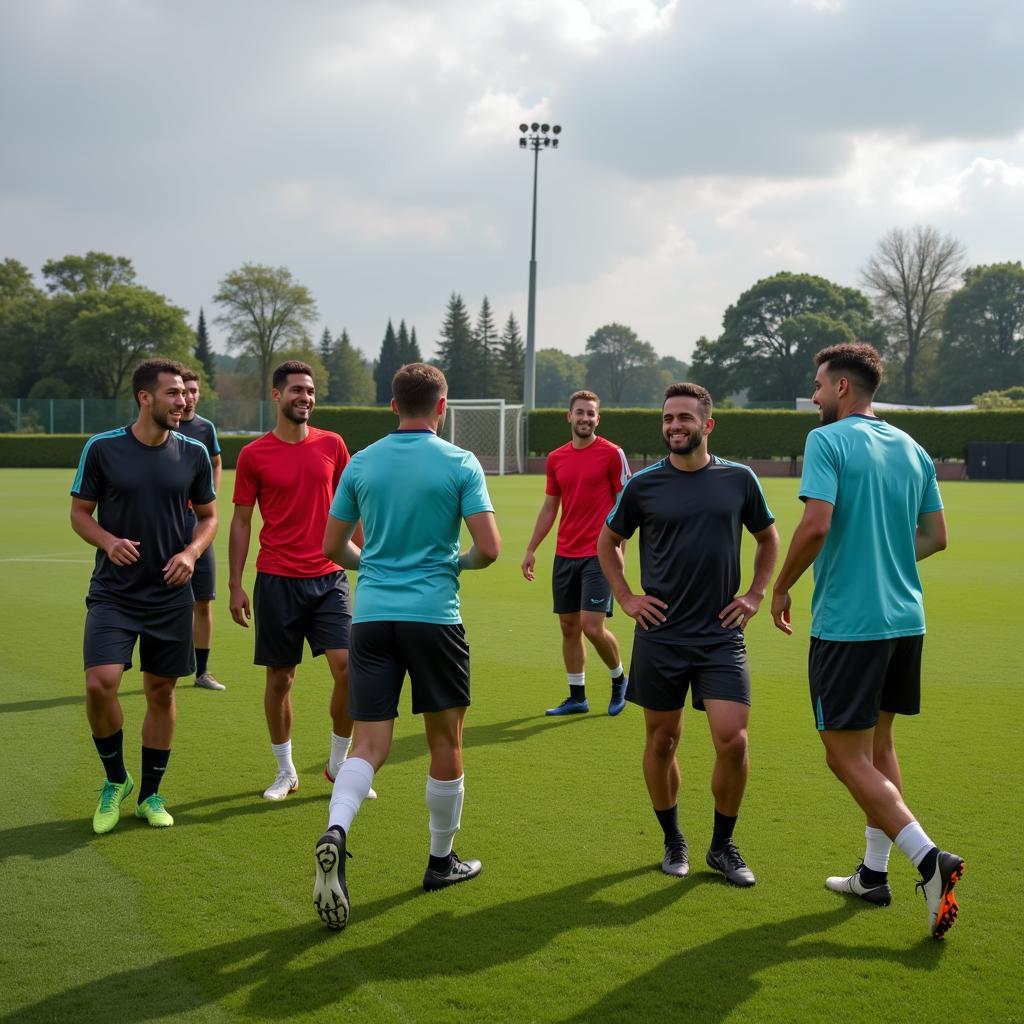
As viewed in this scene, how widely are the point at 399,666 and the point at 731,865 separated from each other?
163cm

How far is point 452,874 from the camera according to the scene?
4.62 meters

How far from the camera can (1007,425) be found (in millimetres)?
46688

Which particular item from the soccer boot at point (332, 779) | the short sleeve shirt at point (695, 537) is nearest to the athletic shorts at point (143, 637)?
the soccer boot at point (332, 779)

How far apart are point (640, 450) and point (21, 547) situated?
3411cm

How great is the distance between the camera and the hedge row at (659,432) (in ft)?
155

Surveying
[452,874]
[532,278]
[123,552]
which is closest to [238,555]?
[123,552]

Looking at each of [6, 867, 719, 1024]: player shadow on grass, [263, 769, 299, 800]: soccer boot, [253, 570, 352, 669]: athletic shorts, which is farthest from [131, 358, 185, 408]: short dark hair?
[6, 867, 719, 1024]: player shadow on grass

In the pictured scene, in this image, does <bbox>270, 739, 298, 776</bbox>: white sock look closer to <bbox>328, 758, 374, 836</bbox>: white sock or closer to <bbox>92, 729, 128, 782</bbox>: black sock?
<bbox>92, 729, 128, 782</bbox>: black sock

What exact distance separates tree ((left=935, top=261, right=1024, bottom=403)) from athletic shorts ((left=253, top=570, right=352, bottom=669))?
308 feet

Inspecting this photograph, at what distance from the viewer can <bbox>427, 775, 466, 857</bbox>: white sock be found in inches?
179

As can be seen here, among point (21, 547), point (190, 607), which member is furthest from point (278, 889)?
point (21, 547)

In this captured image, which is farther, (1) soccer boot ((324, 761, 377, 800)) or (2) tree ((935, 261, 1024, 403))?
(2) tree ((935, 261, 1024, 403))

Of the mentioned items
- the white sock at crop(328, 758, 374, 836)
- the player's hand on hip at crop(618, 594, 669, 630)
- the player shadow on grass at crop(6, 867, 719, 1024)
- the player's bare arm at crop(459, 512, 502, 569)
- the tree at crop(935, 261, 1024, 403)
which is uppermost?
the tree at crop(935, 261, 1024, 403)

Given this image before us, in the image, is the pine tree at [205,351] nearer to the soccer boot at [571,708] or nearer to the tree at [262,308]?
the tree at [262,308]
